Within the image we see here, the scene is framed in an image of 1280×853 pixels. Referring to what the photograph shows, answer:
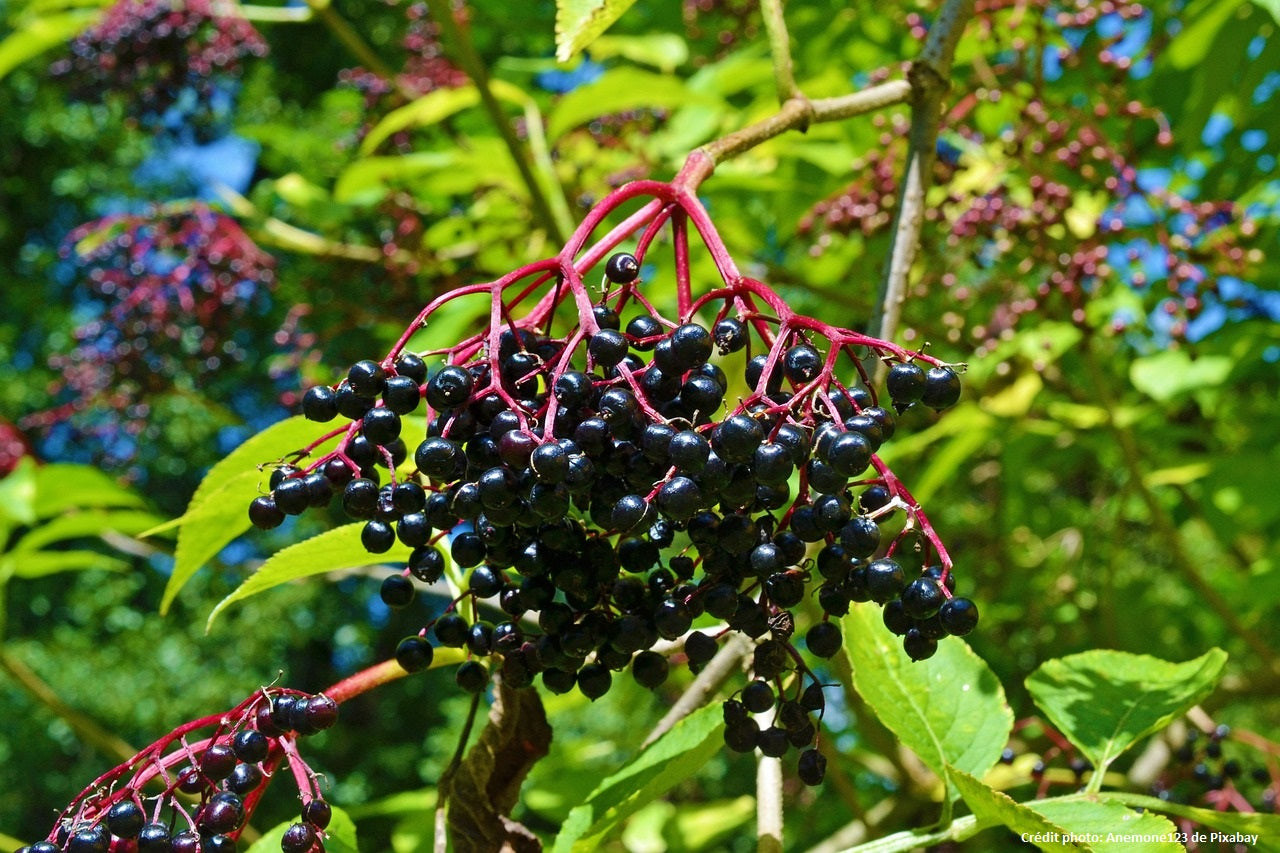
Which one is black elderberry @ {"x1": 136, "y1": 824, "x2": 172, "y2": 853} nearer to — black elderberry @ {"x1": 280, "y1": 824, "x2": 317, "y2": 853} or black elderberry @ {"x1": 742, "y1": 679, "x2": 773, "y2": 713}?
black elderberry @ {"x1": 280, "y1": 824, "x2": 317, "y2": 853}

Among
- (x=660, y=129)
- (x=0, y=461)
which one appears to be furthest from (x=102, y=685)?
(x=660, y=129)

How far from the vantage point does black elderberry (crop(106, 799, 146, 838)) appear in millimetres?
898

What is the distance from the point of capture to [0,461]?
3.25m

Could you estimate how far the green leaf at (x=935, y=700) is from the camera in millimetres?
1120

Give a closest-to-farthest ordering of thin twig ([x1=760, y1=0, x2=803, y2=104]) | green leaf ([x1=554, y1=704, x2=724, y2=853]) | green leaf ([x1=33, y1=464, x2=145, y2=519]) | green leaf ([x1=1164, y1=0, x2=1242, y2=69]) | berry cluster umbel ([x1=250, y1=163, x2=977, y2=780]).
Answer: berry cluster umbel ([x1=250, y1=163, x2=977, y2=780]) < green leaf ([x1=554, y1=704, x2=724, y2=853]) < thin twig ([x1=760, y1=0, x2=803, y2=104]) < green leaf ([x1=1164, y1=0, x2=1242, y2=69]) < green leaf ([x1=33, y1=464, x2=145, y2=519])

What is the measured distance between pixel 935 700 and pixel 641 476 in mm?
484

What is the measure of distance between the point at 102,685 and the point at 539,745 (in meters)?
7.98

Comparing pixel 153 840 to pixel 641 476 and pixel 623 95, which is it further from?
pixel 623 95

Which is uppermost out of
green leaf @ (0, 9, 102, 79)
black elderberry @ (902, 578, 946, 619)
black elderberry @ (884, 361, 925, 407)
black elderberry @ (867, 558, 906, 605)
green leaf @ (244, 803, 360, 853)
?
green leaf @ (0, 9, 102, 79)

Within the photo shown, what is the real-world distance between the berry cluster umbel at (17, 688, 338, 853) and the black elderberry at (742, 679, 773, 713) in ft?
1.10

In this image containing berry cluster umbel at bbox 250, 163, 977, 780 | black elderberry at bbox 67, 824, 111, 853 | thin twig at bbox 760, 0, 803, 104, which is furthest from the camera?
A: thin twig at bbox 760, 0, 803, 104

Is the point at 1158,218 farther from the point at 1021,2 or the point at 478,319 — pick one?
the point at 478,319

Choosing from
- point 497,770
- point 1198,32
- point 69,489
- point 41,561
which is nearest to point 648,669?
point 497,770

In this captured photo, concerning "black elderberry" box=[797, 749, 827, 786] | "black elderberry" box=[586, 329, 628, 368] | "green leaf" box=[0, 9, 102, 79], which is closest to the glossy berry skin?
"black elderberry" box=[586, 329, 628, 368]
